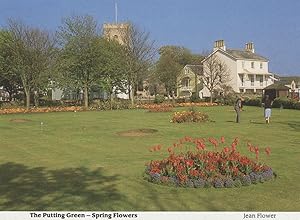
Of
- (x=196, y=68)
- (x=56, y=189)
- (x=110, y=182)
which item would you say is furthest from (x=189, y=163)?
(x=196, y=68)

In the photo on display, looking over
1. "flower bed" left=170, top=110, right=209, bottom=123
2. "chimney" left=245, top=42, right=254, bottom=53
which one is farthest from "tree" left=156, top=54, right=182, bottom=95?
"flower bed" left=170, top=110, right=209, bottom=123

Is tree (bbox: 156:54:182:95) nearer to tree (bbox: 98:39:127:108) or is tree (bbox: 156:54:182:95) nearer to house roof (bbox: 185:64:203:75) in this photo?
house roof (bbox: 185:64:203:75)

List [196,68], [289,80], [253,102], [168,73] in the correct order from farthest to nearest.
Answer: [289,80] → [196,68] → [168,73] → [253,102]

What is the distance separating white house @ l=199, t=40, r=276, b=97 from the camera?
2977 inches

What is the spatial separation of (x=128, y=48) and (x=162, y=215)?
2005 inches

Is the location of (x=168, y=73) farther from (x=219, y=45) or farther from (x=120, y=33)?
(x=120, y=33)

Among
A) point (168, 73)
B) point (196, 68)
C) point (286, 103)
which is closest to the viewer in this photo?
point (286, 103)

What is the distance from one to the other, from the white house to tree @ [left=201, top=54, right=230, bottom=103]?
1.00m

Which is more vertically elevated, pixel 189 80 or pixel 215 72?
pixel 215 72

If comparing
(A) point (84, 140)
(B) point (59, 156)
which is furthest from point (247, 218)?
(A) point (84, 140)

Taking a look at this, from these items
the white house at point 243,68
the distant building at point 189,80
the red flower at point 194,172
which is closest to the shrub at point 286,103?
the white house at point 243,68

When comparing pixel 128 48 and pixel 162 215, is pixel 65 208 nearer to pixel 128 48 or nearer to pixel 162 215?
pixel 162 215

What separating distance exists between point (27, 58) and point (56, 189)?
1603 inches

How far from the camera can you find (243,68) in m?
76.3
